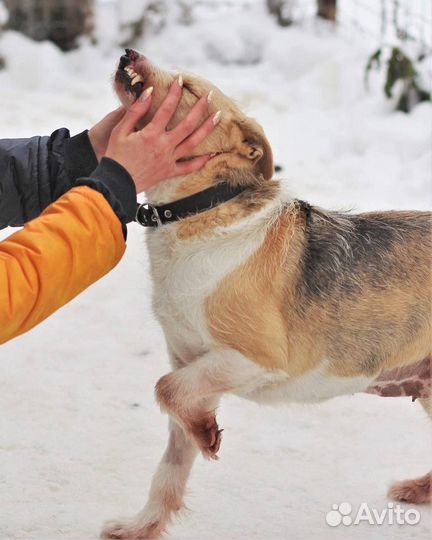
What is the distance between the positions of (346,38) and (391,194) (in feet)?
14.6

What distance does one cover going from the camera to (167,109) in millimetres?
2887

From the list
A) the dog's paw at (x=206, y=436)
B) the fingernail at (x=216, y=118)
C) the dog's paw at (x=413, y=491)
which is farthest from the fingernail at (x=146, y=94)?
the dog's paw at (x=413, y=491)

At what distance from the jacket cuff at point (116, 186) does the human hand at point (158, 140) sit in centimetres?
4

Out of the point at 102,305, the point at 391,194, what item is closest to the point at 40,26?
the point at 391,194

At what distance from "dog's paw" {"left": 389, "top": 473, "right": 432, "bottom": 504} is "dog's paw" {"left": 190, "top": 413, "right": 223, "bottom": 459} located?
2.94 ft

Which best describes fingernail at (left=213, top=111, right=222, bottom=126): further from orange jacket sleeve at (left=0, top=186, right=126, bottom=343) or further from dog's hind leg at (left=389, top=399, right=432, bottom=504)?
dog's hind leg at (left=389, top=399, right=432, bottom=504)

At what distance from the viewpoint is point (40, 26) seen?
11.2m

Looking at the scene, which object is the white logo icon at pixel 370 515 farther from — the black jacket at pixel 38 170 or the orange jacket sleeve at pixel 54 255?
the black jacket at pixel 38 170

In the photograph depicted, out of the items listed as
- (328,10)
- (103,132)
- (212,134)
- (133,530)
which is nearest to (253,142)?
(212,134)

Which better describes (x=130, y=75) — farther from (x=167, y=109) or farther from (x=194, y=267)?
(x=194, y=267)

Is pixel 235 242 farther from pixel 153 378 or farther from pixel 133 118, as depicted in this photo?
pixel 153 378

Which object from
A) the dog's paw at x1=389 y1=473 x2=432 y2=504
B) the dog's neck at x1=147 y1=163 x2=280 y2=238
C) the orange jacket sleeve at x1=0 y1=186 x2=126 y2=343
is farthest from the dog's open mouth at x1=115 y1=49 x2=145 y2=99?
the dog's paw at x1=389 y1=473 x2=432 y2=504

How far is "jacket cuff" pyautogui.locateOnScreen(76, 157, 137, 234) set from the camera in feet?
8.86

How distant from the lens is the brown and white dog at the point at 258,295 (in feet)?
9.81
